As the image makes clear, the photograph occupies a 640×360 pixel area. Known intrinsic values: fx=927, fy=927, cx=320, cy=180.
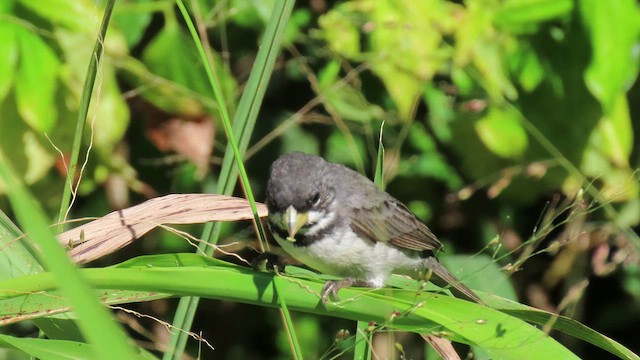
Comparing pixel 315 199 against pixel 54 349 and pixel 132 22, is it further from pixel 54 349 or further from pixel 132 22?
pixel 54 349

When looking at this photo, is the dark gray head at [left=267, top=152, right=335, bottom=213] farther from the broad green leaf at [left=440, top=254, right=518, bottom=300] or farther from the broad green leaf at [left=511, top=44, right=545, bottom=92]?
the broad green leaf at [left=511, top=44, right=545, bottom=92]

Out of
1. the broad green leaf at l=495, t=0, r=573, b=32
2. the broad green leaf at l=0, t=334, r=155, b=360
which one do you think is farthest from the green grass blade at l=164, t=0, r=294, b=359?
the broad green leaf at l=495, t=0, r=573, b=32

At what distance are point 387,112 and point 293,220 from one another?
1405 mm

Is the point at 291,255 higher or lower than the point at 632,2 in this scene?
lower

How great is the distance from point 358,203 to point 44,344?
1.42m

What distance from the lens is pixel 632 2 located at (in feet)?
9.32

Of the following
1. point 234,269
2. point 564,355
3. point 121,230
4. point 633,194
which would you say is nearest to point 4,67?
point 121,230

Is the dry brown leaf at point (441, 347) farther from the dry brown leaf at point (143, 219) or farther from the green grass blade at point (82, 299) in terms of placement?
the green grass blade at point (82, 299)

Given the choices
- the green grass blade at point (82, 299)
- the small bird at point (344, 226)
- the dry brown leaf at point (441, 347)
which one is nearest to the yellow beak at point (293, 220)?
the small bird at point (344, 226)

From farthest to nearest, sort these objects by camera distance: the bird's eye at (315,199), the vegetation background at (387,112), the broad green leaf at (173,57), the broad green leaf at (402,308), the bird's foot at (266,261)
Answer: the broad green leaf at (173,57), the vegetation background at (387,112), the bird's eye at (315,199), the bird's foot at (266,261), the broad green leaf at (402,308)

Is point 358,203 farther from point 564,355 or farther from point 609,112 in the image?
point 564,355

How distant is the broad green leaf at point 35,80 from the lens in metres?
2.79

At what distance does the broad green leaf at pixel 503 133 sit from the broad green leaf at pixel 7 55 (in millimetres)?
1699

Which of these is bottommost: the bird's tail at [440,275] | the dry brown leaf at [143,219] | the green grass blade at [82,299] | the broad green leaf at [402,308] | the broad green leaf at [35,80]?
the bird's tail at [440,275]
